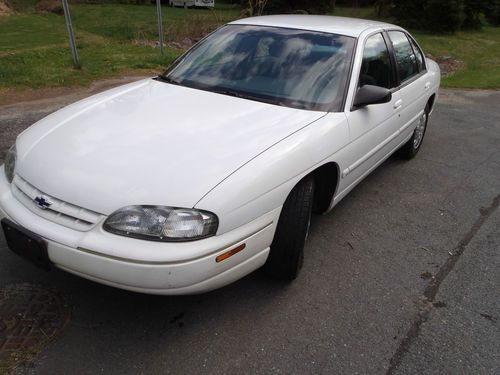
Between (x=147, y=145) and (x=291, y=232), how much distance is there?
944 millimetres

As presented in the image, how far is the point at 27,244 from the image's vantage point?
7.36ft

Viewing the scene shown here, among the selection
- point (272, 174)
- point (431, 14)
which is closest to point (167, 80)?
point (272, 174)

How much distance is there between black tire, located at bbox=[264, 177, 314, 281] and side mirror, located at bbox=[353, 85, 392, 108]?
30.7 inches

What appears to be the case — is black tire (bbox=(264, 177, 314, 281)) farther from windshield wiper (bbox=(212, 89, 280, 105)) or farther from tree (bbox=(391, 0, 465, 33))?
tree (bbox=(391, 0, 465, 33))

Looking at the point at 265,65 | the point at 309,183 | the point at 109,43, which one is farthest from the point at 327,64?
the point at 109,43

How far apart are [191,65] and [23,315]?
222cm

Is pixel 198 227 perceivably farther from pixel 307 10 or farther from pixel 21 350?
pixel 307 10

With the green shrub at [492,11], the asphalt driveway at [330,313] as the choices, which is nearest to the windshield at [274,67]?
the asphalt driveway at [330,313]

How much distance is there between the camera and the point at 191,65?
3.71 m

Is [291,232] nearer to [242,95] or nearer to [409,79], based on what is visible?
[242,95]

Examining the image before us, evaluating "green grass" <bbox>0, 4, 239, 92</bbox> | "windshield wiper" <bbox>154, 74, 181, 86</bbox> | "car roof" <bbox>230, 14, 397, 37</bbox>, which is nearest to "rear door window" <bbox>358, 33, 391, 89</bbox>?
"car roof" <bbox>230, 14, 397, 37</bbox>

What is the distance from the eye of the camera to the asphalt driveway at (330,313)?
2285mm

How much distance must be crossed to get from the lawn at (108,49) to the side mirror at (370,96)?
6.09 m

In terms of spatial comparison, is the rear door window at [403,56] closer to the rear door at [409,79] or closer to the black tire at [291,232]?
the rear door at [409,79]
